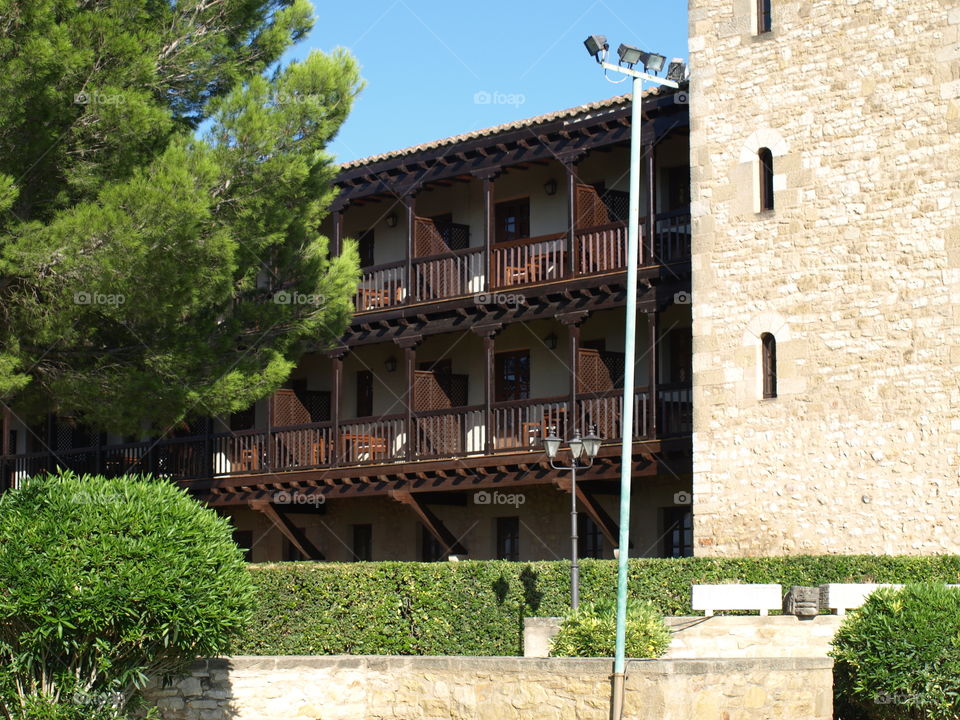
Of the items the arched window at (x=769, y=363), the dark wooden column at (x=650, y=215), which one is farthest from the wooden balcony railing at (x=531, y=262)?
the arched window at (x=769, y=363)

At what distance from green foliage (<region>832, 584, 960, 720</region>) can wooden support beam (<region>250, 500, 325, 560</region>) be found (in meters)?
14.7

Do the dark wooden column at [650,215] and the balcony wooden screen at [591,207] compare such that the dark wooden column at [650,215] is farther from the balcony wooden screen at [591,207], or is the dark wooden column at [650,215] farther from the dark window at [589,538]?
the dark window at [589,538]

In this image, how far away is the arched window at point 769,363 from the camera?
2230cm

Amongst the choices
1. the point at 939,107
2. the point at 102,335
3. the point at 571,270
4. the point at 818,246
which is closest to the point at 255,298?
the point at 102,335

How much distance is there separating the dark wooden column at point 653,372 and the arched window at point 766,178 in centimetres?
260

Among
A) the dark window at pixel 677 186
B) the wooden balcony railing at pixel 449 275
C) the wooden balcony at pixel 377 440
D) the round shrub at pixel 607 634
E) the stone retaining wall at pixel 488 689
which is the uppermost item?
the dark window at pixel 677 186

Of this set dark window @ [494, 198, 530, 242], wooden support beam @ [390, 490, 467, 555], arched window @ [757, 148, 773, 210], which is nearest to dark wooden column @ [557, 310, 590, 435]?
wooden support beam @ [390, 490, 467, 555]

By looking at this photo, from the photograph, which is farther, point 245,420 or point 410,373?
point 245,420

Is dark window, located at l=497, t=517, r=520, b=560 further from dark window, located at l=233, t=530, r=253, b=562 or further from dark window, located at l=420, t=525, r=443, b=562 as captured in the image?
dark window, located at l=233, t=530, r=253, b=562

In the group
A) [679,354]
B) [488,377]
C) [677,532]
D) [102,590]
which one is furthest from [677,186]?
[102,590]

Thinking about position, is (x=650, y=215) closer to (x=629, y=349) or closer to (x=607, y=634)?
(x=629, y=349)

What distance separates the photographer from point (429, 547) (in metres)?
28.9

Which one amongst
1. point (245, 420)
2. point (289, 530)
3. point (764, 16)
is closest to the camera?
point (764, 16)

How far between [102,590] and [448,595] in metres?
9.82
